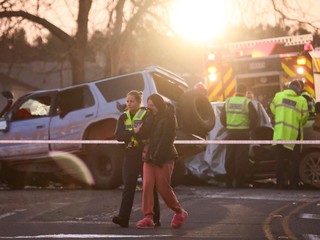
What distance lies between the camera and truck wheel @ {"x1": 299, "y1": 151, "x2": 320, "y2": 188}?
1461 centimetres

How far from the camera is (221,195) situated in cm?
1341

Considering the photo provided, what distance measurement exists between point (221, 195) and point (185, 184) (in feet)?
8.88

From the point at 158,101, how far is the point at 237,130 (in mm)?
5936

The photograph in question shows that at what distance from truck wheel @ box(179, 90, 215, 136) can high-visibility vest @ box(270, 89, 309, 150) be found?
3.94 ft

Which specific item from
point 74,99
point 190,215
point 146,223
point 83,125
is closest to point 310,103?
point 83,125

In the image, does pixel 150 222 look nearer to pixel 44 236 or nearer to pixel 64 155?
pixel 44 236

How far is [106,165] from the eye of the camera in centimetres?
1512

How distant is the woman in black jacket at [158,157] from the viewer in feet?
30.8

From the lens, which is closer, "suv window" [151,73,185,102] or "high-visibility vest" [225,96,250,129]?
"suv window" [151,73,185,102]

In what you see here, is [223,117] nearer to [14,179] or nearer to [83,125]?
[83,125]

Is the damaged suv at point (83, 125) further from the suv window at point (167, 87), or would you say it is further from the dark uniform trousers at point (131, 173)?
the dark uniform trousers at point (131, 173)

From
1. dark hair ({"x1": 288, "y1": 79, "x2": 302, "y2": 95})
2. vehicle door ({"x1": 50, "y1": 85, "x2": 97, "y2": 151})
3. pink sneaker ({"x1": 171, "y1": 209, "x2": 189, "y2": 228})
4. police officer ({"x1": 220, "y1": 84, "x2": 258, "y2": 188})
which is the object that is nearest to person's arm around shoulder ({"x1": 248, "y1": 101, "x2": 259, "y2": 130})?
police officer ({"x1": 220, "y1": 84, "x2": 258, "y2": 188})

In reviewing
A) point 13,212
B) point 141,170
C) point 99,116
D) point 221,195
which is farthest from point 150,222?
point 99,116

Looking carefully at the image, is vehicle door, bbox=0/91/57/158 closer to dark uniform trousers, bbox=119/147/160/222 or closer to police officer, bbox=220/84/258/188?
police officer, bbox=220/84/258/188
